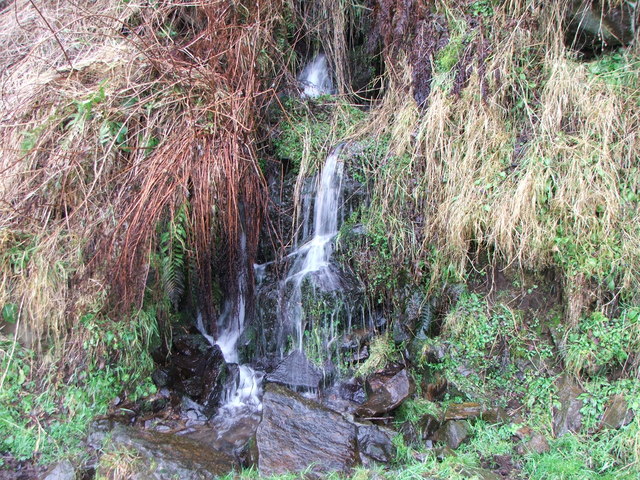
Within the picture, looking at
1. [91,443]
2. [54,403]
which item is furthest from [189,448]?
[54,403]

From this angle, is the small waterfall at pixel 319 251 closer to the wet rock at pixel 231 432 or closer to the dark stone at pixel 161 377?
the wet rock at pixel 231 432

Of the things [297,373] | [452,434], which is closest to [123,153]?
[297,373]

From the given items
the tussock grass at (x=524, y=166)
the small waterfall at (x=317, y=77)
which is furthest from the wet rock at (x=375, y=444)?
the small waterfall at (x=317, y=77)

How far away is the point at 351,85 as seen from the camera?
16.0 feet

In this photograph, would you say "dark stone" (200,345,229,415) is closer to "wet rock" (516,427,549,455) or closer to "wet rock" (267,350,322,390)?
"wet rock" (267,350,322,390)

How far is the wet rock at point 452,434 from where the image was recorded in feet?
9.73

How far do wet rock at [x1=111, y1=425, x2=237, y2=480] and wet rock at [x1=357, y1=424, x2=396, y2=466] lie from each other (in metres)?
0.87

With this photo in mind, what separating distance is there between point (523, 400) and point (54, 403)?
129 inches

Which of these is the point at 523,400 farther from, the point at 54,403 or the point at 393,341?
the point at 54,403

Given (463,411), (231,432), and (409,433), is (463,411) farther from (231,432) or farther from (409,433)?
(231,432)

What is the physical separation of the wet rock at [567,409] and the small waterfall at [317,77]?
3616 millimetres

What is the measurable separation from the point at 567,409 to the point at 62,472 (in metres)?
3.19

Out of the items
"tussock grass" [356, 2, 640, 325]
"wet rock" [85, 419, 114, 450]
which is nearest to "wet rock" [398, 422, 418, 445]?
"tussock grass" [356, 2, 640, 325]

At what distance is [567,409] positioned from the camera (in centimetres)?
288
